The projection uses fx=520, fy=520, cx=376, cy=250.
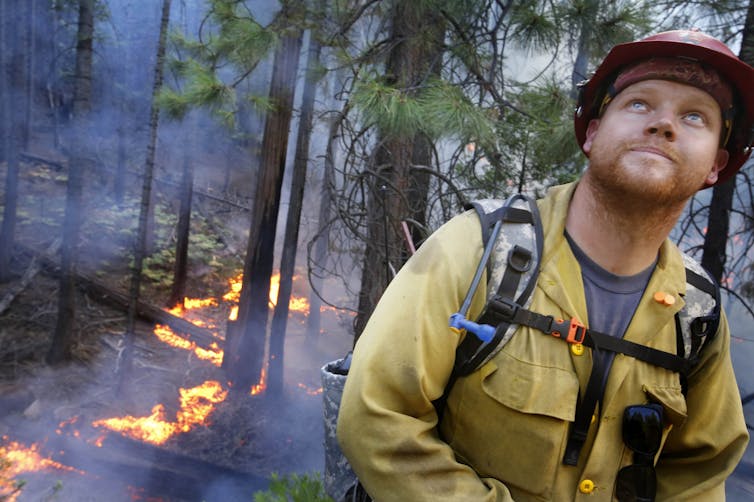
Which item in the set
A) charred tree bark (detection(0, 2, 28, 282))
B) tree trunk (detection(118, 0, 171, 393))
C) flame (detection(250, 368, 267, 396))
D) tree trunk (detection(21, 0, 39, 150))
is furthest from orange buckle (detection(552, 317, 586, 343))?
tree trunk (detection(21, 0, 39, 150))

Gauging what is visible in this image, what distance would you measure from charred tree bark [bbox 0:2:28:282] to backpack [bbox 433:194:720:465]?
42.9ft

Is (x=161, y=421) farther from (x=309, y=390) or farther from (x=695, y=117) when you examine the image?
(x=695, y=117)

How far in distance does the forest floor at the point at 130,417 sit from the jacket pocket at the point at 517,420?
280 inches

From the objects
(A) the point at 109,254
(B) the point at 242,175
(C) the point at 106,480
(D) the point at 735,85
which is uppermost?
(D) the point at 735,85

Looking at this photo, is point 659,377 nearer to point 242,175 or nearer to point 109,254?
point 109,254

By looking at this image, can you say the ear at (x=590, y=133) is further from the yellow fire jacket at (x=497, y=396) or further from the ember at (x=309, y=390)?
the ember at (x=309, y=390)

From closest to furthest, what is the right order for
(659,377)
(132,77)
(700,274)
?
(659,377) → (700,274) → (132,77)

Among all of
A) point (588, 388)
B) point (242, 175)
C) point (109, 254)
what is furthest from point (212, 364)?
point (242, 175)

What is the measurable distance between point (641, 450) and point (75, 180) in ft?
34.0

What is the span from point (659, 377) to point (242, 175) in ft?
76.2

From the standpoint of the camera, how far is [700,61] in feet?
5.75

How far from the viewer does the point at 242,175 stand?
23.5 meters

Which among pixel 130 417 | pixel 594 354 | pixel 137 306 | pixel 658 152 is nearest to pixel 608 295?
pixel 594 354

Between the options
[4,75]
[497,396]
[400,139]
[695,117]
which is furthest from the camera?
[4,75]
